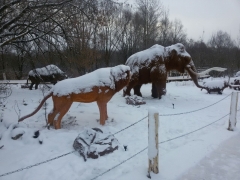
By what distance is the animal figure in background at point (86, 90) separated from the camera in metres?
4.59

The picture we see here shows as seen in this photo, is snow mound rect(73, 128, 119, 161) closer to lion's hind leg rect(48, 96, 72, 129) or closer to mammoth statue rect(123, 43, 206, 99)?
lion's hind leg rect(48, 96, 72, 129)

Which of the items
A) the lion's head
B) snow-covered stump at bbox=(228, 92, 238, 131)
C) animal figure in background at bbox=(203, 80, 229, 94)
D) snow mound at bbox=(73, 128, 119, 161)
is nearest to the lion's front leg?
the lion's head

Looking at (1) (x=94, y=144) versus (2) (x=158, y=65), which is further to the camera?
(2) (x=158, y=65)

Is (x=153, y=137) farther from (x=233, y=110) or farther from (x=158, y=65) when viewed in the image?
(x=158, y=65)

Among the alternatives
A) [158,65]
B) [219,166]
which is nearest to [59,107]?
[219,166]

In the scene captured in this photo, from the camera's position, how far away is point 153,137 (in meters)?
3.13

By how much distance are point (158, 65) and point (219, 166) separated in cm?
526

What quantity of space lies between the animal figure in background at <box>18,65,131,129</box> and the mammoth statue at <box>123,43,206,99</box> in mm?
3361

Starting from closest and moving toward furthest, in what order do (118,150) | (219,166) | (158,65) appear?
(219,166)
(118,150)
(158,65)

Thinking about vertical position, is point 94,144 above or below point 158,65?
below

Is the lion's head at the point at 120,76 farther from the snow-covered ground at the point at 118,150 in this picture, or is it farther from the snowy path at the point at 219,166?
the snowy path at the point at 219,166

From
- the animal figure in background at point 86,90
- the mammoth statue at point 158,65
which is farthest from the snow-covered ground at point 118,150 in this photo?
the mammoth statue at point 158,65

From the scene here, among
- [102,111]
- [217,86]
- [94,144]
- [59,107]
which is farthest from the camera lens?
[217,86]

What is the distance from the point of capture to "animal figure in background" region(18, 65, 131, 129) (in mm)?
4586
